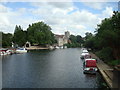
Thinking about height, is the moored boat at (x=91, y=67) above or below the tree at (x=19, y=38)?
below

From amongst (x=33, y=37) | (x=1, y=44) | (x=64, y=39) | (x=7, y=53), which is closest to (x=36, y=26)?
(x=33, y=37)

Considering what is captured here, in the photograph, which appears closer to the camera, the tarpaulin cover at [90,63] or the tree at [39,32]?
the tarpaulin cover at [90,63]

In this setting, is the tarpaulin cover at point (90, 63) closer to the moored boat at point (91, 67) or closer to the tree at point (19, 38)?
the moored boat at point (91, 67)

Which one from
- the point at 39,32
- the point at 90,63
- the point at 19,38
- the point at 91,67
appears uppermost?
the point at 39,32

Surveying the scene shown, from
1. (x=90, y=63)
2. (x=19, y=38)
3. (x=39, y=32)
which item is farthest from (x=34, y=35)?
(x=90, y=63)

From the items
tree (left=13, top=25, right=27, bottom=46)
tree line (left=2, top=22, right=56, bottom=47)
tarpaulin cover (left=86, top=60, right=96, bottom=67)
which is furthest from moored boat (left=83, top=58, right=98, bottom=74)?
tree (left=13, top=25, right=27, bottom=46)

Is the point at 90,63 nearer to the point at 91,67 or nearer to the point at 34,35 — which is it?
the point at 91,67

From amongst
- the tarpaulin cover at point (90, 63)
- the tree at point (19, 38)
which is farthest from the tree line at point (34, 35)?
the tarpaulin cover at point (90, 63)

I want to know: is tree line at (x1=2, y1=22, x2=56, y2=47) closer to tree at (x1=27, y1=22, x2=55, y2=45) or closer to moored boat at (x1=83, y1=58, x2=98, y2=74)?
tree at (x1=27, y1=22, x2=55, y2=45)

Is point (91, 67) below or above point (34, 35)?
below

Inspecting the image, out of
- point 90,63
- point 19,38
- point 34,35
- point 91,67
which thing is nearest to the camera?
point 91,67

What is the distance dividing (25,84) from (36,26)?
85785 mm

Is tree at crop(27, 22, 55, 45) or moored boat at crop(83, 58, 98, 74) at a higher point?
tree at crop(27, 22, 55, 45)

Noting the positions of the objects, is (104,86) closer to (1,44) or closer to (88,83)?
(88,83)
